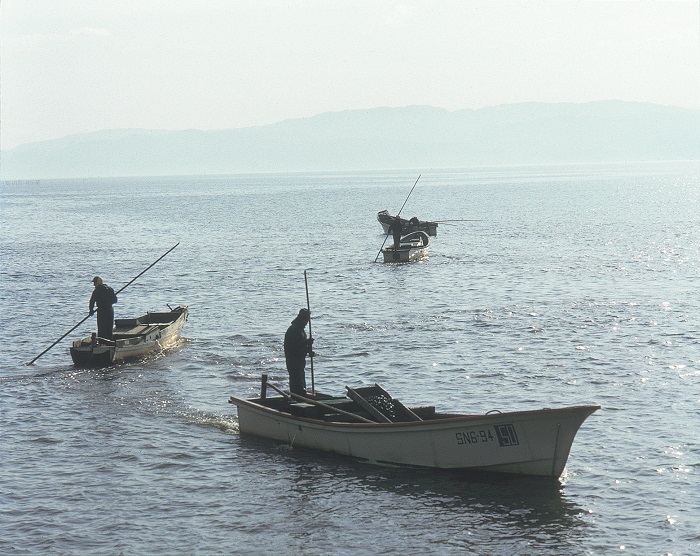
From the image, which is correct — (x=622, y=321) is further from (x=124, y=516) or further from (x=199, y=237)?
(x=199, y=237)

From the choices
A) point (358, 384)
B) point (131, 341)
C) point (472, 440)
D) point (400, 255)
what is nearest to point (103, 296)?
point (131, 341)

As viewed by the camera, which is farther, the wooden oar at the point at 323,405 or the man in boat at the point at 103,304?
the man in boat at the point at 103,304

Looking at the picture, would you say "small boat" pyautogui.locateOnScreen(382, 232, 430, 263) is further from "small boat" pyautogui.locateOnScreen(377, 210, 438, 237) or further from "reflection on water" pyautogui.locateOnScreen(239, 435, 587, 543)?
"reflection on water" pyautogui.locateOnScreen(239, 435, 587, 543)

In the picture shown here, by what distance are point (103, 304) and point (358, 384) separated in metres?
7.38

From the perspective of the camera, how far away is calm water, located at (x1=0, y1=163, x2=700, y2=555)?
49.1ft

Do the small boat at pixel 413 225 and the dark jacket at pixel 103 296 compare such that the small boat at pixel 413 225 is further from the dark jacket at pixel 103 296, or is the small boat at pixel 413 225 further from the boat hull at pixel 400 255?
the dark jacket at pixel 103 296

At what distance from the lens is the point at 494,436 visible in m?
16.2


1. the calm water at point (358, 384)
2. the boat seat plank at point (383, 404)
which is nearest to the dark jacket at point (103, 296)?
the calm water at point (358, 384)

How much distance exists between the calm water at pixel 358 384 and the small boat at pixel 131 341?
0.50 metres

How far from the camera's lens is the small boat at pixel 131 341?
2606cm

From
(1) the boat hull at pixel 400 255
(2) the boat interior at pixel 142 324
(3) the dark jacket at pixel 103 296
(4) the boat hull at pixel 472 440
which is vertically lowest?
(4) the boat hull at pixel 472 440

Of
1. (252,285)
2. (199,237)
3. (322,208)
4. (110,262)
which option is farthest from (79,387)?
(322,208)

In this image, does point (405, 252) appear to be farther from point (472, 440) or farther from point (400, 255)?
point (472, 440)

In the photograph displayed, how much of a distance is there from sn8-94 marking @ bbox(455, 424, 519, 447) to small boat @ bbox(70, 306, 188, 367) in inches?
510
